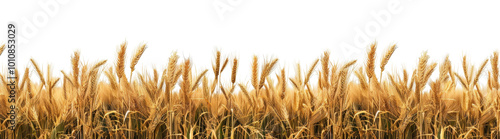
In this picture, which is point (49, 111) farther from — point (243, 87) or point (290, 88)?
point (290, 88)

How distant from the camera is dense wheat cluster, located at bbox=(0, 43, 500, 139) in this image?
12.3 feet

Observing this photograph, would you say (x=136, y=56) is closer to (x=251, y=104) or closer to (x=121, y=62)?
(x=121, y=62)

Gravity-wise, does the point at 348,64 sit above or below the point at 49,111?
above

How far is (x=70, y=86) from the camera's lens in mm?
3945

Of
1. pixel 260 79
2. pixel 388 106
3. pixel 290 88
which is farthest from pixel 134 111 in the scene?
pixel 388 106

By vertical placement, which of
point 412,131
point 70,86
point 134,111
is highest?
point 70,86

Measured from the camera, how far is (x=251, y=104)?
386cm

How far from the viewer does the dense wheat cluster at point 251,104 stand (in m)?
3.76

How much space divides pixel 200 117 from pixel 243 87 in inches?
18.8

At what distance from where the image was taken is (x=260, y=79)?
3.74m

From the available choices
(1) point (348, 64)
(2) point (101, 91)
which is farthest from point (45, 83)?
(1) point (348, 64)

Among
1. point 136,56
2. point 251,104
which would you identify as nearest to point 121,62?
point 136,56

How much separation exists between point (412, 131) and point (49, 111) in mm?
3265

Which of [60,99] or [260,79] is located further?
[60,99]
